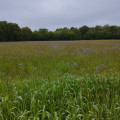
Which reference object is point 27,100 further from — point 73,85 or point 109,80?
point 109,80

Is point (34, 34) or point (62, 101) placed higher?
point (34, 34)

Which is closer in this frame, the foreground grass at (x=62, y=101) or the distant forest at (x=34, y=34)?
the foreground grass at (x=62, y=101)

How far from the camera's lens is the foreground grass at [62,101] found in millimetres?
1899

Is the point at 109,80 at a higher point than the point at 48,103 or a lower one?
higher

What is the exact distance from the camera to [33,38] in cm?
8169

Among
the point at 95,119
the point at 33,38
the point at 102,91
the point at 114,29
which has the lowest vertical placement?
the point at 95,119

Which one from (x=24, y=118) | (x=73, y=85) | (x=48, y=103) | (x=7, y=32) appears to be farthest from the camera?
(x=7, y=32)

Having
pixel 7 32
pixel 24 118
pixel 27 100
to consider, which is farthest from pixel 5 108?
pixel 7 32

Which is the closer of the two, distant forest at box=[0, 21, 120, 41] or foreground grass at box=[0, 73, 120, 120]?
foreground grass at box=[0, 73, 120, 120]

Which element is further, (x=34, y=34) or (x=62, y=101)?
(x=34, y=34)

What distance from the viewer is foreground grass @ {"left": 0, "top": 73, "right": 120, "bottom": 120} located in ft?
6.23

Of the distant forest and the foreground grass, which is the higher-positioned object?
the distant forest

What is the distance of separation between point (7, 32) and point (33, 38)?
66.0 ft

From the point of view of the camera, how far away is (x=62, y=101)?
2.19 metres
